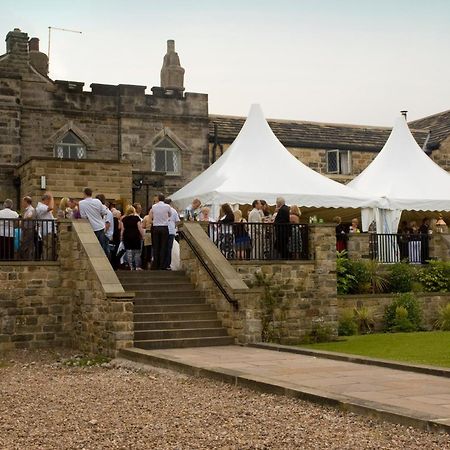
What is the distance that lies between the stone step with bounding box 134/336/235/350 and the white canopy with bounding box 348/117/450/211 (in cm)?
974

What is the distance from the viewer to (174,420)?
8898 mm

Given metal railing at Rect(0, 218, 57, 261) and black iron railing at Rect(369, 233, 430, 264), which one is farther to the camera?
black iron railing at Rect(369, 233, 430, 264)

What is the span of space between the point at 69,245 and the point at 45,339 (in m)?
1.99

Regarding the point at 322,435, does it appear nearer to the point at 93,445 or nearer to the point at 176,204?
the point at 93,445

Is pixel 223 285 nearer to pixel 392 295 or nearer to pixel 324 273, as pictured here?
pixel 324 273

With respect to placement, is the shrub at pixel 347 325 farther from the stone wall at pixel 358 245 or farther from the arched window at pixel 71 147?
the arched window at pixel 71 147

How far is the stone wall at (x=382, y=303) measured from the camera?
20688 millimetres

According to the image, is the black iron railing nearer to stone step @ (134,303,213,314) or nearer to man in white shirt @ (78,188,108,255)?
stone step @ (134,303,213,314)

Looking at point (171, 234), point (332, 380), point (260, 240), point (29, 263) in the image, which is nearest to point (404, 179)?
point (260, 240)

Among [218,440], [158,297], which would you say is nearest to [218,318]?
[158,297]

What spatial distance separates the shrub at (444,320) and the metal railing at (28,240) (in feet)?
31.6

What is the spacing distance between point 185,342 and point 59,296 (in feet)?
11.6

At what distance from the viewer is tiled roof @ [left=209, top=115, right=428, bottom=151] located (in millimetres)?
32094

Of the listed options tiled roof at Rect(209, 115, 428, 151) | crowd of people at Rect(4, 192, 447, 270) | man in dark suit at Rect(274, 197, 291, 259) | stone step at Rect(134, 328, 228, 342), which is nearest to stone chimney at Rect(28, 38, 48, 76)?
tiled roof at Rect(209, 115, 428, 151)
